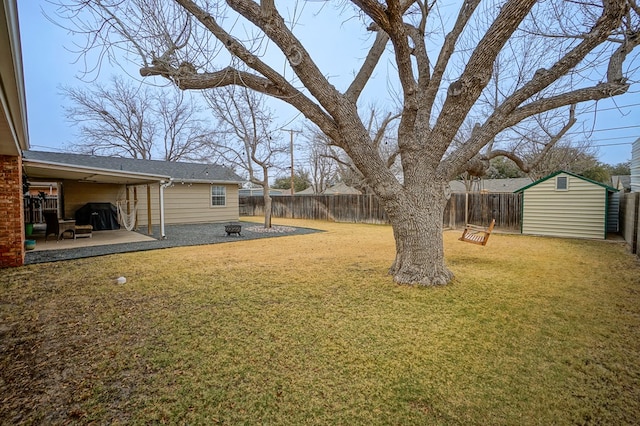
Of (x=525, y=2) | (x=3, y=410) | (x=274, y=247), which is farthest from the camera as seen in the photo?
(x=274, y=247)

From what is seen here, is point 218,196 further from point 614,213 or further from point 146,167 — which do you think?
point 614,213

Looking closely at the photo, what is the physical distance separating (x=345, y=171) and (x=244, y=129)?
44.4 ft

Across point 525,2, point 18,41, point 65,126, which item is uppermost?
point 65,126

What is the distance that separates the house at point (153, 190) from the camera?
37.0ft

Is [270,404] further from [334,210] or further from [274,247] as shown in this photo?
[334,210]

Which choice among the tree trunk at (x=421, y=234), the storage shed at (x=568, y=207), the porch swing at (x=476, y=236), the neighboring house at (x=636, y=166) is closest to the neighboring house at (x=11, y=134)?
the tree trunk at (x=421, y=234)

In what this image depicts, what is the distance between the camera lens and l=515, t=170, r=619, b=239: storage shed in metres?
9.17

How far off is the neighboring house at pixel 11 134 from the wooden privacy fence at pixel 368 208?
12232 millimetres

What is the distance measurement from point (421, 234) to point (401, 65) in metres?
2.48

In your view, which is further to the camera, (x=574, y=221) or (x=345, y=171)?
(x=345, y=171)

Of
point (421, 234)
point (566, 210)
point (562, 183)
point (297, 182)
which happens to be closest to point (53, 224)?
point (421, 234)

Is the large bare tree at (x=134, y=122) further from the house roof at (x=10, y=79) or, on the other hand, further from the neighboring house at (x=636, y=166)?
the neighboring house at (x=636, y=166)

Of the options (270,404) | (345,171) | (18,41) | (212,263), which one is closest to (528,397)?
(270,404)

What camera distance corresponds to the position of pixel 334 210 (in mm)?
17172
